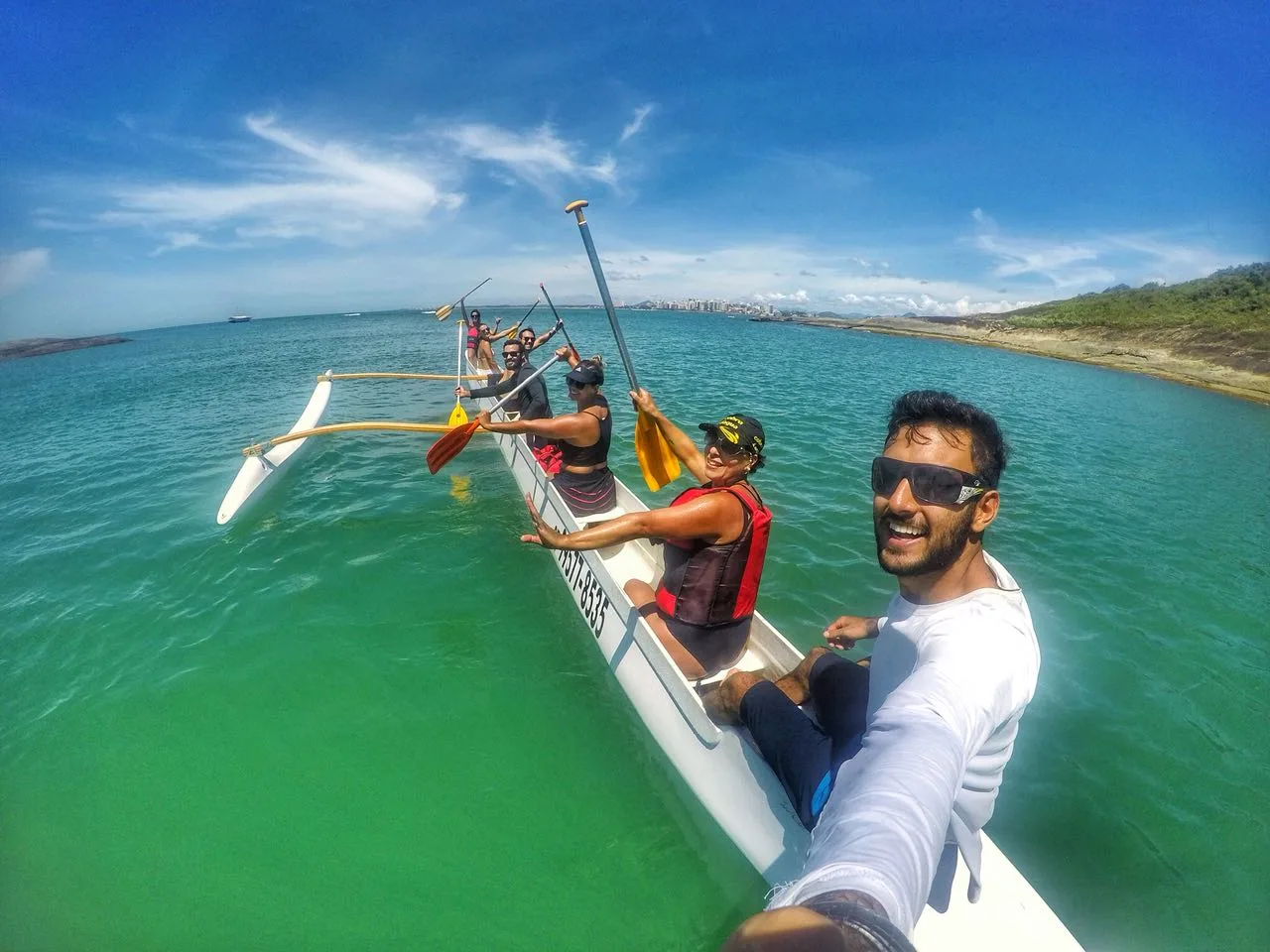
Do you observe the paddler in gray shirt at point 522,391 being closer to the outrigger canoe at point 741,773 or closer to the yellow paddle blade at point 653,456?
the yellow paddle blade at point 653,456

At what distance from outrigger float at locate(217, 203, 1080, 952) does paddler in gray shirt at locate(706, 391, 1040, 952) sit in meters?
0.33

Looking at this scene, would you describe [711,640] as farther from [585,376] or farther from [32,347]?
[32,347]

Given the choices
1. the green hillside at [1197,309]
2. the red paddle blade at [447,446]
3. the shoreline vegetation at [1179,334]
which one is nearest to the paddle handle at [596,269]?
the red paddle blade at [447,446]

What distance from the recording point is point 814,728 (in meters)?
3.20

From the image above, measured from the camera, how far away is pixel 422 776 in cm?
456

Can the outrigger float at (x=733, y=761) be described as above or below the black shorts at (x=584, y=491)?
below

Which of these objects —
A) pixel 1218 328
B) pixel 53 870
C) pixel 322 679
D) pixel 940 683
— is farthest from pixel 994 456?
pixel 1218 328

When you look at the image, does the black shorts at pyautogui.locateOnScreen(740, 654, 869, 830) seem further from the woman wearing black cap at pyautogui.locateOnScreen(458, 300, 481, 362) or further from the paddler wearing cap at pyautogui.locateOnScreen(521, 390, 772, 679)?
the woman wearing black cap at pyautogui.locateOnScreen(458, 300, 481, 362)

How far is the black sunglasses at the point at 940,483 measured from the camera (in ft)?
6.66

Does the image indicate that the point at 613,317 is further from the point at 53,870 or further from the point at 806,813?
the point at 53,870

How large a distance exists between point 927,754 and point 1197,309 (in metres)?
67.6

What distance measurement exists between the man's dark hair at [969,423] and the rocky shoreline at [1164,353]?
124 feet

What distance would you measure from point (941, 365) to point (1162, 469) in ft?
95.4

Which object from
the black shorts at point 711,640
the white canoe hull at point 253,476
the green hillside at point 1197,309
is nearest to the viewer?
the black shorts at point 711,640
